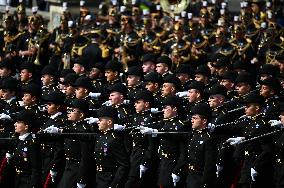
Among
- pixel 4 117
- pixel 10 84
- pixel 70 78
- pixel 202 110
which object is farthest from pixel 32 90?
pixel 202 110

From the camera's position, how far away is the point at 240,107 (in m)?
21.6

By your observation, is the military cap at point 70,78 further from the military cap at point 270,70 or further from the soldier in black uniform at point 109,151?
the military cap at point 270,70

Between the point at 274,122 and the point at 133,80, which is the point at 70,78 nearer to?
the point at 133,80

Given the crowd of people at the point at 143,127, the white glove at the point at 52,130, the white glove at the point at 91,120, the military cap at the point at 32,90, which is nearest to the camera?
the crowd of people at the point at 143,127

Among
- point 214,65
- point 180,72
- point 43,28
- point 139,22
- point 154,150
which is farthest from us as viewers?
point 139,22

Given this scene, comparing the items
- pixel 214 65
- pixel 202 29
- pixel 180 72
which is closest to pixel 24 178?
pixel 180 72

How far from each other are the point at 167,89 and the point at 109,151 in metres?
3.64

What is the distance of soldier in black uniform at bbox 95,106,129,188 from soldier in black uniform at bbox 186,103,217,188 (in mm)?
1190

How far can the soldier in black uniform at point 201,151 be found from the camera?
19000 mm

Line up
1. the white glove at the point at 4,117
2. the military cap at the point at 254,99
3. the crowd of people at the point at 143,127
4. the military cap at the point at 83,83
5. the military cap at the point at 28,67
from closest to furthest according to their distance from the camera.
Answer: the crowd of people at the point at 143,127 < the military cap at the point at 254,99 < the white glove at the point at 4,117 < the military cap at the point at 83,83 < the military cap at the point at 28,67

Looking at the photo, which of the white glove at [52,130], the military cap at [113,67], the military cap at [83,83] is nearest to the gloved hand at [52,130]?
the white glove at [52,130]

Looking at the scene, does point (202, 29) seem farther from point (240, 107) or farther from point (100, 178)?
point (100, 178)

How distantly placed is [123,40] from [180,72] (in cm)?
699

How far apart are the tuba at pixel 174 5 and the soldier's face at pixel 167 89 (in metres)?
11.3
